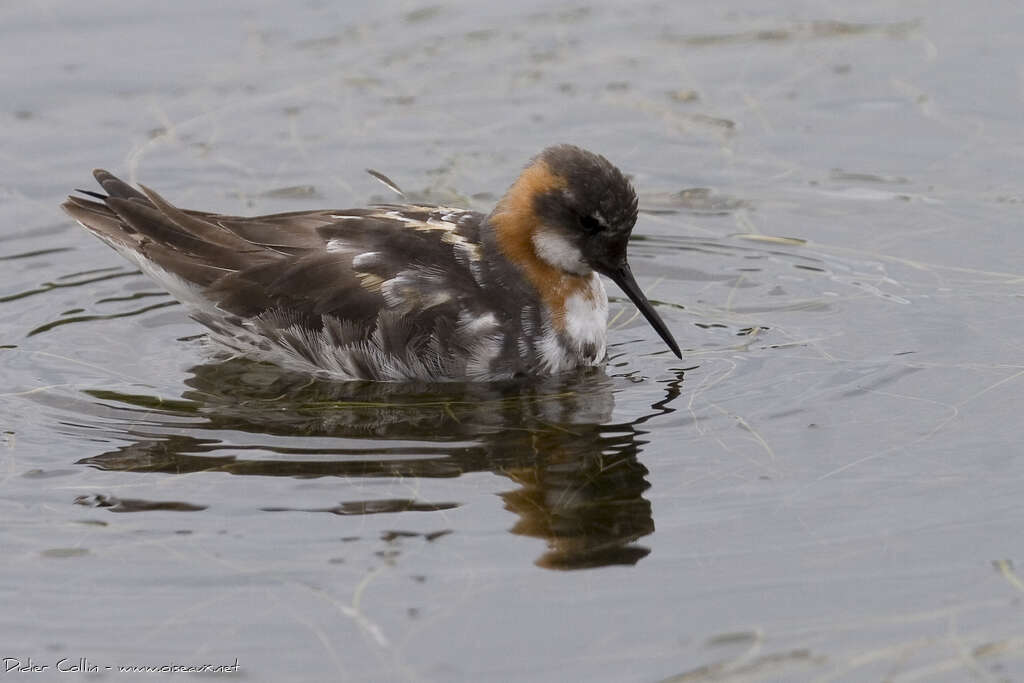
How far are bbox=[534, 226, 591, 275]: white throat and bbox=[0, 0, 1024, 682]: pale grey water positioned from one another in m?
0.68

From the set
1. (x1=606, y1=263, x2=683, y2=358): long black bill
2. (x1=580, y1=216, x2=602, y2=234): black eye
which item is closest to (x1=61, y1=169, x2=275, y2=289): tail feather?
(x1=580, y1=216, x2=602, y2=234): black eye

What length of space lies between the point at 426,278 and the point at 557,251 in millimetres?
770

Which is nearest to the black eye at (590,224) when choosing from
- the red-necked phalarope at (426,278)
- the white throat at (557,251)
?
the red-necked phalarope at (426,278)

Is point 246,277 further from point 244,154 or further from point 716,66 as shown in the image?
point 716,66

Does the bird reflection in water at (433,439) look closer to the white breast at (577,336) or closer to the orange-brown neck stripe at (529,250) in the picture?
the white breast at (577,336)

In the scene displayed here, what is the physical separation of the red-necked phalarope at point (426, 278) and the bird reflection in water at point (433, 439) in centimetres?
20

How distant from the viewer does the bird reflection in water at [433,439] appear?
727 centimetres

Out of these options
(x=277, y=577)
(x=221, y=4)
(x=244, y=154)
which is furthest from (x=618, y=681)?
(x=221, y=4)

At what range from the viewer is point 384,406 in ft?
28.6

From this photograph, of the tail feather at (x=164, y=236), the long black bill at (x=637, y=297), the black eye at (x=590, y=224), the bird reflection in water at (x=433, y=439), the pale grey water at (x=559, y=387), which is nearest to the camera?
the pale grey water at (x=559, y=387)

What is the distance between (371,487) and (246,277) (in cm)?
213

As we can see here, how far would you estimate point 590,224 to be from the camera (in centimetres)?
884

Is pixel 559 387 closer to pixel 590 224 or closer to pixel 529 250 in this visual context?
pixel 529 250

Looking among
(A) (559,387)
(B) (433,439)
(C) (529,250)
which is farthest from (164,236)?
(A) (559,387)
